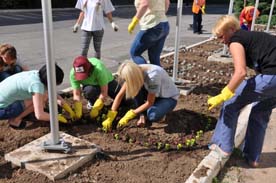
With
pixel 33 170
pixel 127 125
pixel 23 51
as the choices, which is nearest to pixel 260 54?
pixel 127 125

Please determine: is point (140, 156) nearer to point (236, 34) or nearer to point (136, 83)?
point (136, 83)

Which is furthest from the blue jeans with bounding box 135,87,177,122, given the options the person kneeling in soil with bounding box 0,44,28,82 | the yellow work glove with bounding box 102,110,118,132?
the person kneeling in soil with bounding box 0,44,28,82

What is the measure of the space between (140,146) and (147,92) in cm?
76

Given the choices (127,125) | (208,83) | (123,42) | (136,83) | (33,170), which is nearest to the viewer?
(33,170)

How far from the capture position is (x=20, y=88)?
3.33 m

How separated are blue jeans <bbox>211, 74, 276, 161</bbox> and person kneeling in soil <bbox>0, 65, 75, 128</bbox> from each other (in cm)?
160

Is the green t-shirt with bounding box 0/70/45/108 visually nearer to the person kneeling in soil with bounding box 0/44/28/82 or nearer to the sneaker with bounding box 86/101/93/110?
the person kneeling in soil with bounding box 0/44/28/82

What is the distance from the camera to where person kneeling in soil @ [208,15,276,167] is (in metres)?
2.79

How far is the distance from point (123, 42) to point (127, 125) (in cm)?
590

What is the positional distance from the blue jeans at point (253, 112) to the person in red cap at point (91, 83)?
1.40m

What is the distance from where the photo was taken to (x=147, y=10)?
450 centimetres

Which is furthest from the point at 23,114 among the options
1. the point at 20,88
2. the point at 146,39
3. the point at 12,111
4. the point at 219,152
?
the point at 219,152

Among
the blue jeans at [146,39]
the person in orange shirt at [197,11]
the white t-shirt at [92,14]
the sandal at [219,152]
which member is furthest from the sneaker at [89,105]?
the person in orange shirt at [197,11]

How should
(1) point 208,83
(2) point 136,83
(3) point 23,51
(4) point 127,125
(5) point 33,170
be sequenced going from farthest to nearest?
(3) point 23,51, (1) point 208,83, (4) point 127,125, (2) point 136,83, (5) point 33,170
